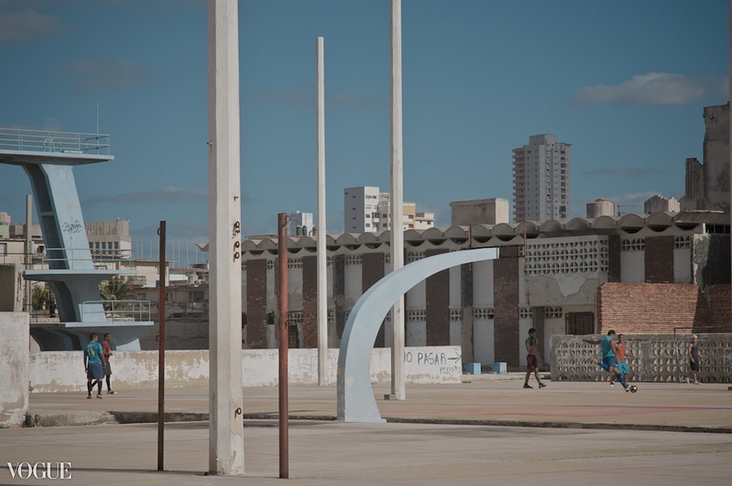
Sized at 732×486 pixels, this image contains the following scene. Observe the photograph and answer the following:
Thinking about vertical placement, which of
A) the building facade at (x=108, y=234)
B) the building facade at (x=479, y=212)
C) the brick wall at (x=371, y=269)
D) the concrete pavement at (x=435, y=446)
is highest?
the building facade at (x=108, y=234)

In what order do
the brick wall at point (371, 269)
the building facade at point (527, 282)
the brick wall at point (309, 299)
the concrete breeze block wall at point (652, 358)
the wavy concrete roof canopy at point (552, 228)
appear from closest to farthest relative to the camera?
the concrete breeze block wall at point (652, 358)
the building facade at point (527, 282)
the wavy concrete roof canopy at point (552, 228)
the brick wall at point (371, 269)
the brick wall at point (309, 299)

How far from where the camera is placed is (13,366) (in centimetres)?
1822

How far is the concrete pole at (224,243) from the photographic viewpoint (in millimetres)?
10766

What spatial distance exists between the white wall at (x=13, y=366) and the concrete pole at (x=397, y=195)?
8.59m

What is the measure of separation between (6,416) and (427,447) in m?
7.83

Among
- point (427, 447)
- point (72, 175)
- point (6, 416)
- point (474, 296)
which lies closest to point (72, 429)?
point (6, 416)

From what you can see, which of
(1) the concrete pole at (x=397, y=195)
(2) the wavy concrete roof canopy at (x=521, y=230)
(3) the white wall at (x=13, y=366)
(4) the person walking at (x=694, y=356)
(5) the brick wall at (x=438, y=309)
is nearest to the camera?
(3) the white wall at (x=13, y=366)

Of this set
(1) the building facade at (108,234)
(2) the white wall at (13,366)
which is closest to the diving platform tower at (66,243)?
(2) the white wall at (13,366)

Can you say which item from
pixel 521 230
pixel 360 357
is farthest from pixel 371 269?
pixel 360 357

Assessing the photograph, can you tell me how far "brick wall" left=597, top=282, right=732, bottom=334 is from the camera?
4619cm

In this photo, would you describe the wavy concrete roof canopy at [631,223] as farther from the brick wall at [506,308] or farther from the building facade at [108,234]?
the building facade at [108,234]

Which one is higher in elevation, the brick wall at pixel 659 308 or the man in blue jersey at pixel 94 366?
the brick wall at pixel 659 308

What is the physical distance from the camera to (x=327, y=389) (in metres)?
32.9

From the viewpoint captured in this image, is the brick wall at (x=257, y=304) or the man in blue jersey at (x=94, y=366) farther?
the brick wall at (x=257, y=304)
